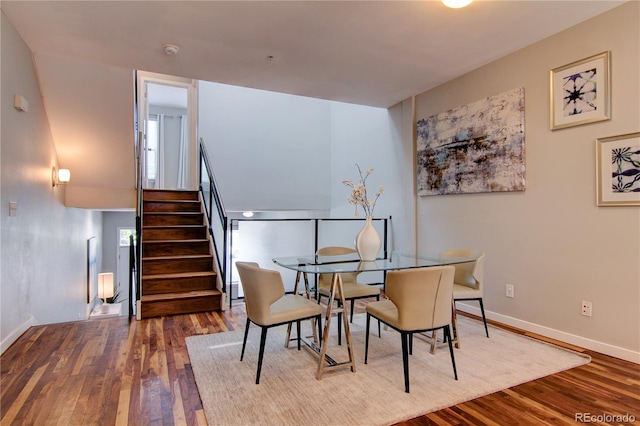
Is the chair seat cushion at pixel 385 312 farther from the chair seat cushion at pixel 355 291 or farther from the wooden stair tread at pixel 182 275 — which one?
the wooden stair tread at pixel 182 275

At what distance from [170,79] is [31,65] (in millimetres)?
3171

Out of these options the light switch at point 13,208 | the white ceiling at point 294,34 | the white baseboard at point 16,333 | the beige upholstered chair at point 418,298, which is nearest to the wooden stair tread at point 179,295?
the white baseboard at point 16,333

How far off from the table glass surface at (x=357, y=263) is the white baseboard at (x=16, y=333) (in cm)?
223

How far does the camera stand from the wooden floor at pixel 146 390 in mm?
1941

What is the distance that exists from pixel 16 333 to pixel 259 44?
3305 millimetres

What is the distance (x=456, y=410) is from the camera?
2006 millimetres

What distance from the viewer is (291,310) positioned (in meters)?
2.48

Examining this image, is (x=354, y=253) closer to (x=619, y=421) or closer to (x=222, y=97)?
(x=619, y=421)

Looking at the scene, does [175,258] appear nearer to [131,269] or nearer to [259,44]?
[131,269]

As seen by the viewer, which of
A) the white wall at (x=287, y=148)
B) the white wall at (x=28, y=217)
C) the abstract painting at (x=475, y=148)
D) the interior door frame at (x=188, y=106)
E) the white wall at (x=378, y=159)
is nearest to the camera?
the white wall at (x=28, y=217)

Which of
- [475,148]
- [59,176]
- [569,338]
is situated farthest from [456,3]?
[59,176]

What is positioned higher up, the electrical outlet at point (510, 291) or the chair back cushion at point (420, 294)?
the chair back cushion at point (420, 294)

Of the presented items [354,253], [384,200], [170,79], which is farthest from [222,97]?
[354,253]

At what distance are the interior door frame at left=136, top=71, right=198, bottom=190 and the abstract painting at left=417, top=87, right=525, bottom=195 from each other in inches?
160
